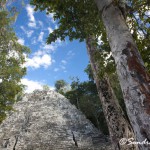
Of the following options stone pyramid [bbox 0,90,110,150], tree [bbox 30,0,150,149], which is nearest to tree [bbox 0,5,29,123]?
stone pyramid [bbox 0,90,110,150]

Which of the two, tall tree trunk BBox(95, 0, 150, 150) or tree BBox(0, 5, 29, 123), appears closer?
tall tree trunk BBox(95, 0, 150, 150)

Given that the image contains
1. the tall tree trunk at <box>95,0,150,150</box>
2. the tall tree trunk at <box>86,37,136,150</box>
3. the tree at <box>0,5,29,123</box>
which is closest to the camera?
the tall tree trunk at <box>95,0,150,150</box>

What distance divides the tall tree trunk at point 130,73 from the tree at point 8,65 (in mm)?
9541

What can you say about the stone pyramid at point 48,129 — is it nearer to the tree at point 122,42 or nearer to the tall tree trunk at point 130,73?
the tree at point 122,42

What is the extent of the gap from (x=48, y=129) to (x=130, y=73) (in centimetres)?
1343

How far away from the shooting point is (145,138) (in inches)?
84.4

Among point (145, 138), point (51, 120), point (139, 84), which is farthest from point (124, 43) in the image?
point (51, 120)

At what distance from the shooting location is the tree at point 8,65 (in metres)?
11.9

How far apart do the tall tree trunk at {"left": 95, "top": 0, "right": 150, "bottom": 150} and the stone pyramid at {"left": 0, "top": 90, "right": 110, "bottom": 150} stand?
10.8 metres

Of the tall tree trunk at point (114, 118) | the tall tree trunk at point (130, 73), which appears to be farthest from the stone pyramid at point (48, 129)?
the tall tree trunk at point (130, 73)

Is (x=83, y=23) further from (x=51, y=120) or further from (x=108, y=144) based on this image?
(x=51, y=120)

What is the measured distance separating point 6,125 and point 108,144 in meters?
7.85

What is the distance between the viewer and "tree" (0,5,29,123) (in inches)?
468

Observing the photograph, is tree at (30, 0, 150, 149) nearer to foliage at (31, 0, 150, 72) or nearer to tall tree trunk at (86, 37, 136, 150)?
foliage at (31, 0, 150, 72)
